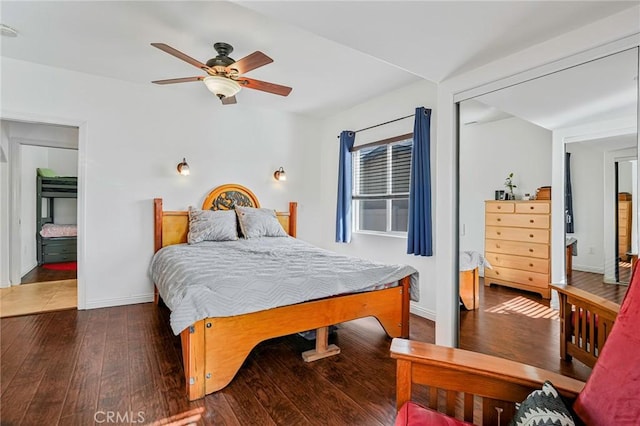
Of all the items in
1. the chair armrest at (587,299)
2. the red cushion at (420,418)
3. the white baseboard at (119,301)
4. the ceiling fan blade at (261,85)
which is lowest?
the white baseboard at (119,301)

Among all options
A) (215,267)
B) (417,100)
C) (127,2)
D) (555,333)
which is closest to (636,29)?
(555,333)

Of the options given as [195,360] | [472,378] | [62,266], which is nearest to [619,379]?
[472,378]

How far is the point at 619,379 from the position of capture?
905 millimetres

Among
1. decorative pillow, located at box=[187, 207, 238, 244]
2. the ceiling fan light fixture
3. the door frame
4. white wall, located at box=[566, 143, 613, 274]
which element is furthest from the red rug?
white wall, located at box=[566, 143, 613, 274]

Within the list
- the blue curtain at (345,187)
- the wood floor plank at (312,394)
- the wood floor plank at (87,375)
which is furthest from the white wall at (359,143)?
the wood floor plank at (87,375)

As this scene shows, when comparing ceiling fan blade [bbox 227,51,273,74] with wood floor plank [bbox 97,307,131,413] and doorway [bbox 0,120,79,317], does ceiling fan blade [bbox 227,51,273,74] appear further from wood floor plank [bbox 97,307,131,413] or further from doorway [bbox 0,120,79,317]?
doorway [bbox 0,120,79,317]

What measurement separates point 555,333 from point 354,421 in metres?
1.30

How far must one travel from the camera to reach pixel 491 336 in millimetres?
2258

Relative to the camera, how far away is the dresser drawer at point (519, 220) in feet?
7.04

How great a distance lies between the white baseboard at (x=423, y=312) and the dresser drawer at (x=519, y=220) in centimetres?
143

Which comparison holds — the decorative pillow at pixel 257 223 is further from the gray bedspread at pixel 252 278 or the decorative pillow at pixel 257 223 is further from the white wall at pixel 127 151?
the gray bedspread at pixel 252 278

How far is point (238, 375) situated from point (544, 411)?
72.1 inches

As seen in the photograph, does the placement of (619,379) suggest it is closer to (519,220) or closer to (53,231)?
(519,220)

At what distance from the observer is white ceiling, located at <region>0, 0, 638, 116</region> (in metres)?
1.54
